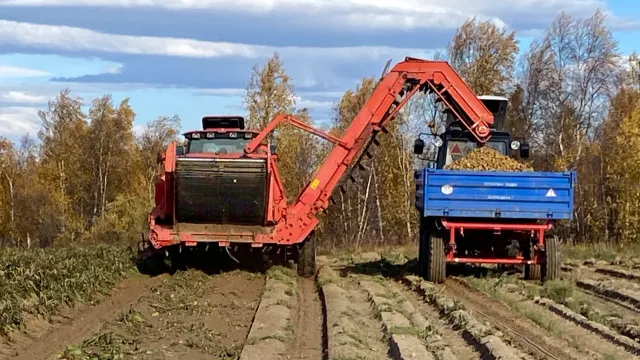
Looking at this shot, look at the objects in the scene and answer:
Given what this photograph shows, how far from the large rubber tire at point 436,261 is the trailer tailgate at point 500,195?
0.60 metres

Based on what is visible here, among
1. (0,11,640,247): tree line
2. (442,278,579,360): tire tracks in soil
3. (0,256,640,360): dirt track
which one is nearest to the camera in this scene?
(442,278,579,360): tire tracks in soil

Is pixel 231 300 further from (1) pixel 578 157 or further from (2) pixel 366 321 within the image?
(1) pixel 578 157

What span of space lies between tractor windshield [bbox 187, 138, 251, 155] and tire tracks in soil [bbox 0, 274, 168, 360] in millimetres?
2854

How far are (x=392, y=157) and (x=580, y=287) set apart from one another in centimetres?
3327

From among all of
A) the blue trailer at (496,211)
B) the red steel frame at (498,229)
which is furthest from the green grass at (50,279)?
the red steel frame at (498,229)

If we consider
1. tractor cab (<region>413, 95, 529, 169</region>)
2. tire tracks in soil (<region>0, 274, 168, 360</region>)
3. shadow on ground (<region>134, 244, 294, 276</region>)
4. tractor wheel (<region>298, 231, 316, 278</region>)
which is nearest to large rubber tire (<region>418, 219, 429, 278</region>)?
tractor cab (<region>413, 95, 529, 169</region>)

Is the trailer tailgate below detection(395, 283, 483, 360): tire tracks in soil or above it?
above

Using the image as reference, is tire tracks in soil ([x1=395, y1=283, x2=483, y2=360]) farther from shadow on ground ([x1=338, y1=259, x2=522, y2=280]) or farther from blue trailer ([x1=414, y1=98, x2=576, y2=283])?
shadow on ground ([x1=338, y1=259, x2=522, y2=280])

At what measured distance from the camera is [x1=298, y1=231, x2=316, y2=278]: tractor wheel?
17.1m

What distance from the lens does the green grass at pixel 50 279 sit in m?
11.5

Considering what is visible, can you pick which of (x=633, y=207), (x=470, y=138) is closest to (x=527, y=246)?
(x=470, y=138)

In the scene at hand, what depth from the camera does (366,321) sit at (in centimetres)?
1193

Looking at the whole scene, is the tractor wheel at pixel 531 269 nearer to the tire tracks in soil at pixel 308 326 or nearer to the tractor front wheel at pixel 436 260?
the tractor front wheel at pixel 436 260

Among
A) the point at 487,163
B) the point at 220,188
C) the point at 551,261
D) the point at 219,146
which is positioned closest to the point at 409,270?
the point at 487,163
